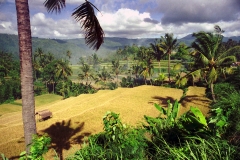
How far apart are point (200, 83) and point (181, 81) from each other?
52.3 ft

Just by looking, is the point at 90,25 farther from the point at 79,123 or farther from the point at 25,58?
the point at 79,123

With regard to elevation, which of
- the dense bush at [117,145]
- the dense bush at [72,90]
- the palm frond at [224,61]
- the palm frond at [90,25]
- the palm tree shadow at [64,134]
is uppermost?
the palm frond at [90,25]

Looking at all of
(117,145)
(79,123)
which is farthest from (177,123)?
(79,123)

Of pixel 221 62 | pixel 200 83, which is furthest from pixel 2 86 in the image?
pixel 221 62

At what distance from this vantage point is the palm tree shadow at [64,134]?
11188 mm

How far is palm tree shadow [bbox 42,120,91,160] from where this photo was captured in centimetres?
1119

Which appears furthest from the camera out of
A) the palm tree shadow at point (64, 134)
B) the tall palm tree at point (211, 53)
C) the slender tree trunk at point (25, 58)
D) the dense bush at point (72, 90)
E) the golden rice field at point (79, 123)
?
the dense bush at point (72, 90)

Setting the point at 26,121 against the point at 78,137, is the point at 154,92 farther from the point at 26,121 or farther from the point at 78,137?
the point at 26,121

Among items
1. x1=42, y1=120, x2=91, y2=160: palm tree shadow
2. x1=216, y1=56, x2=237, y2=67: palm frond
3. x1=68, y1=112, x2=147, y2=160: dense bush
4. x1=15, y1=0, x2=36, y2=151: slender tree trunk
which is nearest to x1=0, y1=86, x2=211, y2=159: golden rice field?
x1=42, y1=120, x2=91, y2=160: palm tree shadow

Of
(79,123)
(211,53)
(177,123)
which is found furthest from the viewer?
(79,123)

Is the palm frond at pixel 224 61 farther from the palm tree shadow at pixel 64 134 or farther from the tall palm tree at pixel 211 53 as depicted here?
the palm tree shadow at pixel 64 134

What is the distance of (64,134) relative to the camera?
12.8 metres

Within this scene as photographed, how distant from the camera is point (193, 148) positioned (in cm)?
362

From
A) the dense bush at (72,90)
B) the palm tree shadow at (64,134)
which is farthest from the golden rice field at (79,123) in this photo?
→ the dense bush at (72,90)
